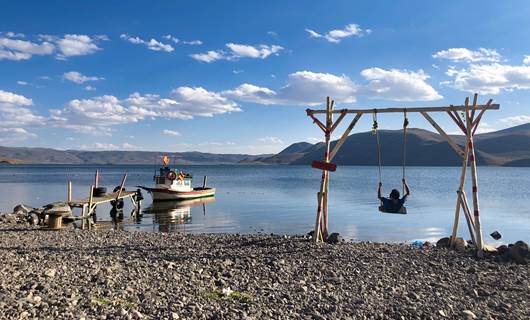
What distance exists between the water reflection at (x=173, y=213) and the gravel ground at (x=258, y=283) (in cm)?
1324

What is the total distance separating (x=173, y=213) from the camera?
3662 cm

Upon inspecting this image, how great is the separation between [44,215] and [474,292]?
70.9 ft

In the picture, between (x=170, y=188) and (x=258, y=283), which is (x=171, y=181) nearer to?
(x=170, y=188)

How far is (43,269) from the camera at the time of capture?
417 inches

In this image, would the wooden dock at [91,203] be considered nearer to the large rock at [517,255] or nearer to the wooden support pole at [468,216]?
the wooden support pole at [468,216]

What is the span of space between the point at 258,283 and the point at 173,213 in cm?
2743

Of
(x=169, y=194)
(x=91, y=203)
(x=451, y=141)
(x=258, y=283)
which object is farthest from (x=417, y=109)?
(x=169, y=194)

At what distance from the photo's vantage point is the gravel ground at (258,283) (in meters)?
7.97

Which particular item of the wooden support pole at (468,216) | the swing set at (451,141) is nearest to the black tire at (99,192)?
the swing set at (451,141)

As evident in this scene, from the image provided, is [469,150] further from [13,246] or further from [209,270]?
[13,246]

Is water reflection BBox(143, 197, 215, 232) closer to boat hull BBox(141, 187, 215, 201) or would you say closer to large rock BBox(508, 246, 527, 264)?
boat hull BBox(141, 187, 215, 201)

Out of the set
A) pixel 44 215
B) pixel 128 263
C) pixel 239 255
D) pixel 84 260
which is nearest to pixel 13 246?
pixel 84 260

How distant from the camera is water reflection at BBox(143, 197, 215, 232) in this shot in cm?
2884

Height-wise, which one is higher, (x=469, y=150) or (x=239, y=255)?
(x=469, y=150)
